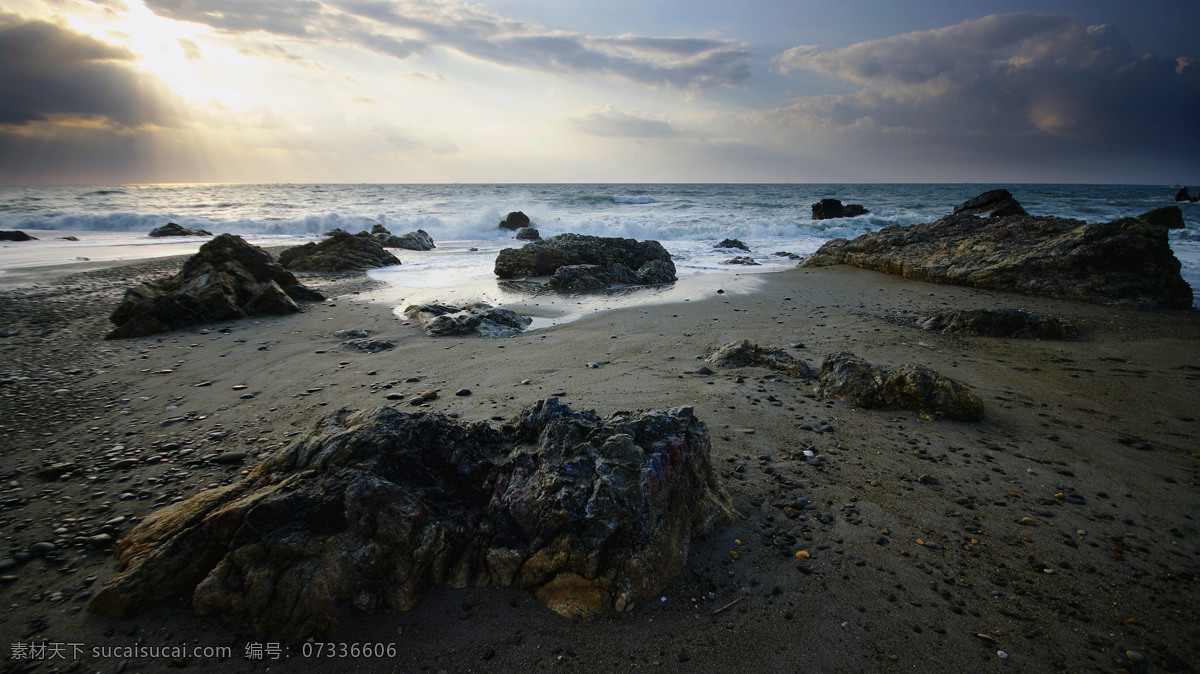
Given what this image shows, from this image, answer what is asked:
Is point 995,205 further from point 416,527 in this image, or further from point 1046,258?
point 416,527

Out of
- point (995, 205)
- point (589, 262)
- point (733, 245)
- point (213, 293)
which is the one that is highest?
point (995, 205)

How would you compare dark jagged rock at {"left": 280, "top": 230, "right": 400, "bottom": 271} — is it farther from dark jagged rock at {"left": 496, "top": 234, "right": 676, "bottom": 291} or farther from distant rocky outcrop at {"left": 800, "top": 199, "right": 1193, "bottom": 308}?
distant rocky outcrop at {"left": 800, "top": 199, "right": 1193, "bottom": 308}

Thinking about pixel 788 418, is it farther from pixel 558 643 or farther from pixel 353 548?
pixel 353 548

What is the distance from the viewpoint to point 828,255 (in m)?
12.9

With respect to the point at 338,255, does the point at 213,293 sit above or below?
below

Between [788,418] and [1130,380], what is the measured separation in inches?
149

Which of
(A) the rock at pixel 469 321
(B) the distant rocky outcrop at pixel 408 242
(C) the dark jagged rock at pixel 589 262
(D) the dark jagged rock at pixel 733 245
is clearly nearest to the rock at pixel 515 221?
(B) the distant rocky outcrop at pixel 408 242

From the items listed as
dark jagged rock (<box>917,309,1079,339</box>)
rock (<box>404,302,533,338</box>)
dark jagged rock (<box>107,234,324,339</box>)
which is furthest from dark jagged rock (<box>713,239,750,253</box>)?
dark jagged rock (<box>107,234,324,339</box>)

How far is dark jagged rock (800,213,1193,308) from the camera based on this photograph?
8047 mm

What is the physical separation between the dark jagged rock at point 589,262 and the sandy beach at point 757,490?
4328mm

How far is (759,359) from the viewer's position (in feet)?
16.6

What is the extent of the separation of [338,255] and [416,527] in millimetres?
13271

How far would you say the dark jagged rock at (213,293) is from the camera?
6.64 m

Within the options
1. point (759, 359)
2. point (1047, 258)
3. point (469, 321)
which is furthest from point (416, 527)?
point (1047, 258)
